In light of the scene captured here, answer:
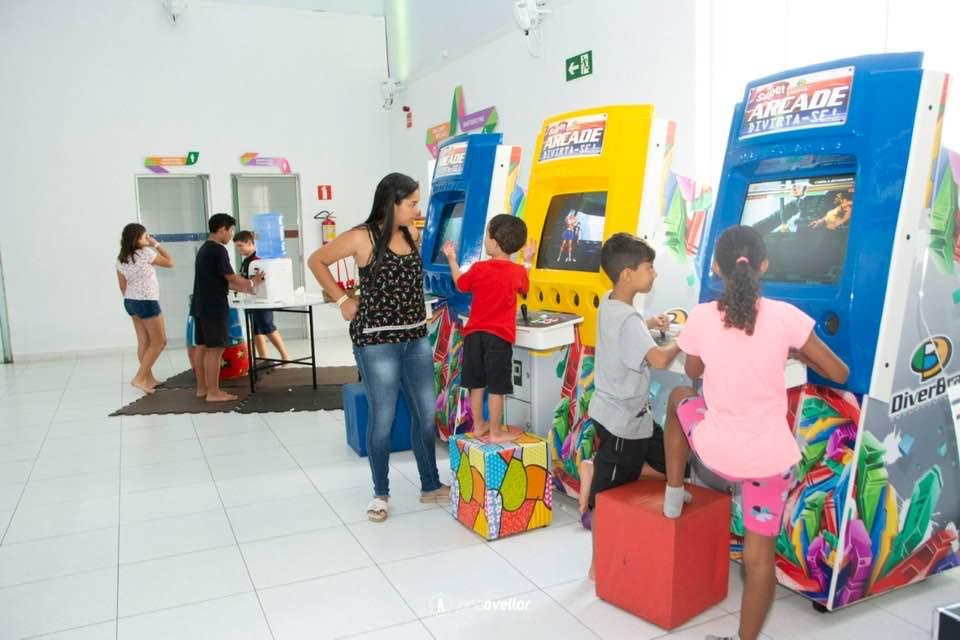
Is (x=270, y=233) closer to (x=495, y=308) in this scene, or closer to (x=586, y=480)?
(x=495, y=308)

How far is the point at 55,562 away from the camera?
10.1ft

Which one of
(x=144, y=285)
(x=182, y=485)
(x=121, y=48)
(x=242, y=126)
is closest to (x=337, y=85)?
(x=242, y=126)

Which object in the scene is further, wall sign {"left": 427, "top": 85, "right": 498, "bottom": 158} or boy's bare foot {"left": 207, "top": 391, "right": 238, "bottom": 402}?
wall sign {"left": 427, "top": 85, "right": 498, "bottom": 158}

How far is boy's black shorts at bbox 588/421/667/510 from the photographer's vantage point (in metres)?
2.67

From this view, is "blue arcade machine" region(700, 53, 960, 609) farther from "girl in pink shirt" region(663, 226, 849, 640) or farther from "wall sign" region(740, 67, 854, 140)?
"girl in pink shirt" region(663, 226, 849, 640)

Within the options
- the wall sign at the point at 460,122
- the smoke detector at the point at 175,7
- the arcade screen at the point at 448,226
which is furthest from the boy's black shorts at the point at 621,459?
the smoke detector at the point at 175,7

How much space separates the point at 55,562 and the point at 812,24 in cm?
422

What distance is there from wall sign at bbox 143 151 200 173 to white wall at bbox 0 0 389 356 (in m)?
0.08

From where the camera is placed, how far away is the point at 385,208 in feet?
10.4

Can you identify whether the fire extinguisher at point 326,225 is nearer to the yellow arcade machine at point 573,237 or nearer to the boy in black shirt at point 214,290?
the boy in black shirt at point 214,290

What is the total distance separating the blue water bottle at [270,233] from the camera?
330 inches

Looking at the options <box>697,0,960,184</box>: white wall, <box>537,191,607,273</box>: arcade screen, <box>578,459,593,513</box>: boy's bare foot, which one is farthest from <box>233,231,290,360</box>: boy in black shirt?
<box>578,459,593,513</box>: boy's bare foot

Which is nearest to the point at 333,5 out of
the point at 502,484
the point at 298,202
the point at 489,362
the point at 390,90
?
the point at 390,90

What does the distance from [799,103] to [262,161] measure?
281 inches
